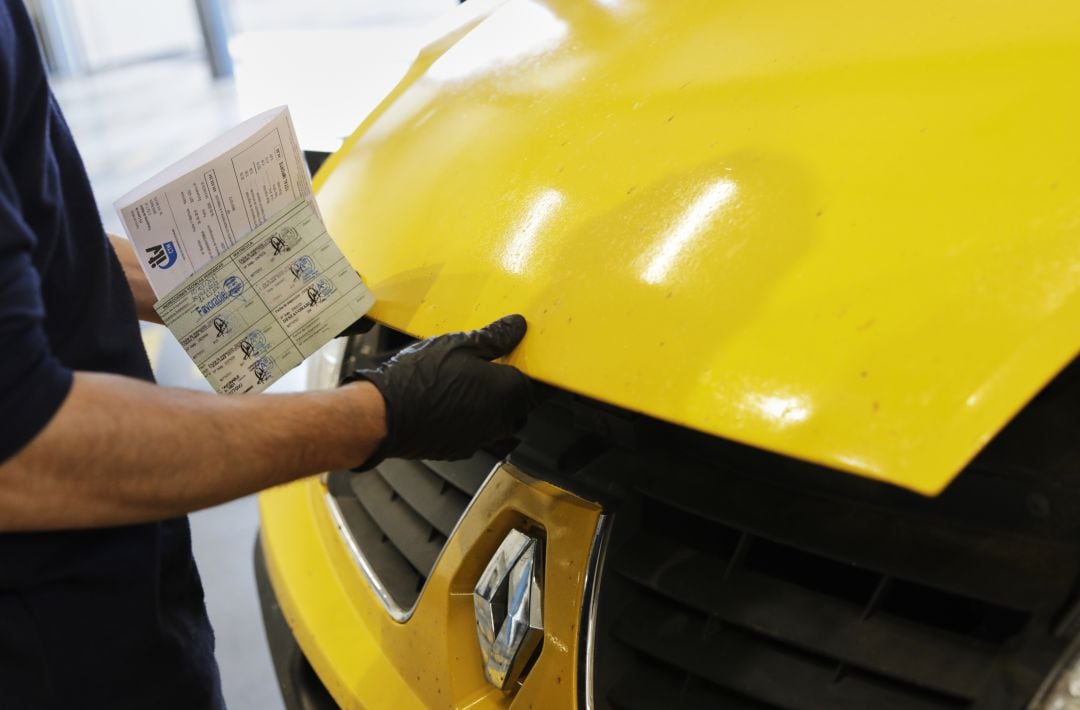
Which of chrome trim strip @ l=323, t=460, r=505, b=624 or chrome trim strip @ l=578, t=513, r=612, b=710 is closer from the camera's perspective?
chrome trim strip @ l=578, t=513, r=612, b=710

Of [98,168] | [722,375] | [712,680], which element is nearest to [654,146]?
[722,375]

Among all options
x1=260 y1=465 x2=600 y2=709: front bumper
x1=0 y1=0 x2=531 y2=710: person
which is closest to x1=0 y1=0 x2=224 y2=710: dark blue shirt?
x1=0 y1=0 x2=531 y2=710: person

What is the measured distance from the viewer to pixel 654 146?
1056 mm

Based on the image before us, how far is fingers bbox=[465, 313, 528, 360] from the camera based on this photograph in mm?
995

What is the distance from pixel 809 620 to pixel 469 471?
47cm

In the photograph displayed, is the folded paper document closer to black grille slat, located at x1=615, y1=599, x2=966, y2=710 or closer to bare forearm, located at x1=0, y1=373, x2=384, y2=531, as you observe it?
bare forearm, located at x1=0, y1=373, x2=384, y2=531

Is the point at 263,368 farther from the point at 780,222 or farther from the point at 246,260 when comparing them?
the point at 780,222

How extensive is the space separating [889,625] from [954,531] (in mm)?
110

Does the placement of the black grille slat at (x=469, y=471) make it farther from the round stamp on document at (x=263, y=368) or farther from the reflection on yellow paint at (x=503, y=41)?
the reflection on yellow paint at (x=503, y=41)

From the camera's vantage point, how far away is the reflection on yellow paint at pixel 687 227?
0.93 meters

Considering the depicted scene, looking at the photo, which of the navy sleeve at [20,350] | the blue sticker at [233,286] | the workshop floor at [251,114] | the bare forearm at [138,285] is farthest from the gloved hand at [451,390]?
the workshop floor at [251,114]

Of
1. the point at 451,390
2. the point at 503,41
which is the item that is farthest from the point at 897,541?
the point at 503,41

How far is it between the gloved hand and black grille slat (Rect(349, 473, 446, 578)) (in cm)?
25

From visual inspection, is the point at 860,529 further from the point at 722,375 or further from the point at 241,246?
the point at 241,246
